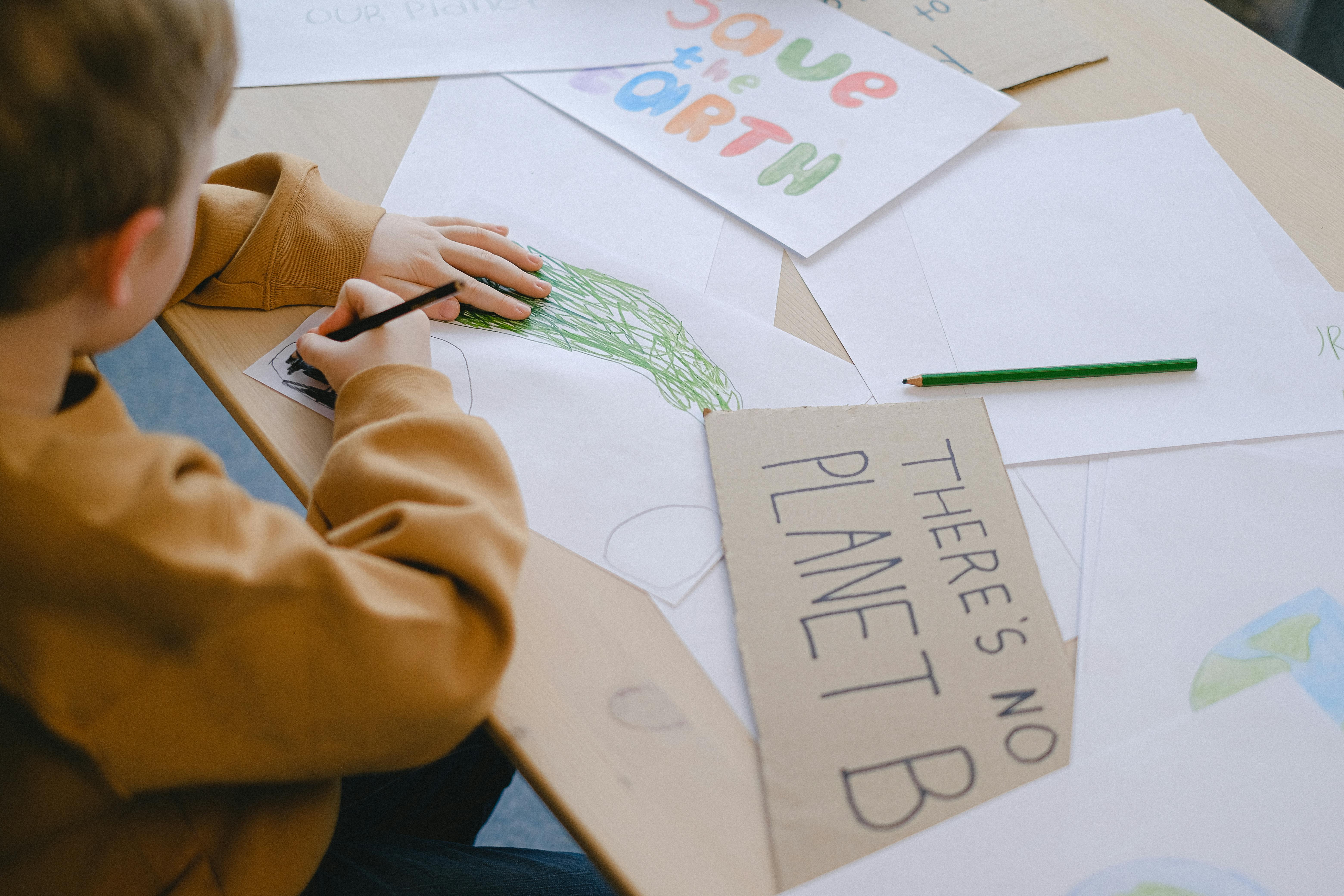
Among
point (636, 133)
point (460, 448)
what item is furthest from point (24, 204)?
point (636, 133)

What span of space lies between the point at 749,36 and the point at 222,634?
659mm

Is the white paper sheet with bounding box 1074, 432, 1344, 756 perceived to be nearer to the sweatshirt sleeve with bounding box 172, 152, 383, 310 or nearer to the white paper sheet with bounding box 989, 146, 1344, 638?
the white paper sheet with bounding box 989, 146, 1344, 638

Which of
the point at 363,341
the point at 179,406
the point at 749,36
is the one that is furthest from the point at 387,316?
the point at 179,406

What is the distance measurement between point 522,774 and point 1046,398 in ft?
1.28

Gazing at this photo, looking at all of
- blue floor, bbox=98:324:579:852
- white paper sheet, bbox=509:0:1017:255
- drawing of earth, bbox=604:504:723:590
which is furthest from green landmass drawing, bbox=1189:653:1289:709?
blue floor, bbox=98:324:579:852

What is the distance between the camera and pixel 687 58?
0.79 metres

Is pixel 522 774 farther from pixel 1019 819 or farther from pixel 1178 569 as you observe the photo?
pixel 1178 569

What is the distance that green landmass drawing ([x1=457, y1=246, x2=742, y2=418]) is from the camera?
0.56 m

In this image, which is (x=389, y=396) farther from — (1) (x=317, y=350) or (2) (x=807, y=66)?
(2) (x=807, y=66)

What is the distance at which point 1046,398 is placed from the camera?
0.58 m

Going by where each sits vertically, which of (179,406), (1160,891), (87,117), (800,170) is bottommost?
(179,406)

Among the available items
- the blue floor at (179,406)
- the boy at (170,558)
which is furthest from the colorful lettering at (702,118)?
the blue floor at (179,406)

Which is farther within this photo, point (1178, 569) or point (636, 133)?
point (636, 133)

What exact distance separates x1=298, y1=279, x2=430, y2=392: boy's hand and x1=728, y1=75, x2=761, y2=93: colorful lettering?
351mm
